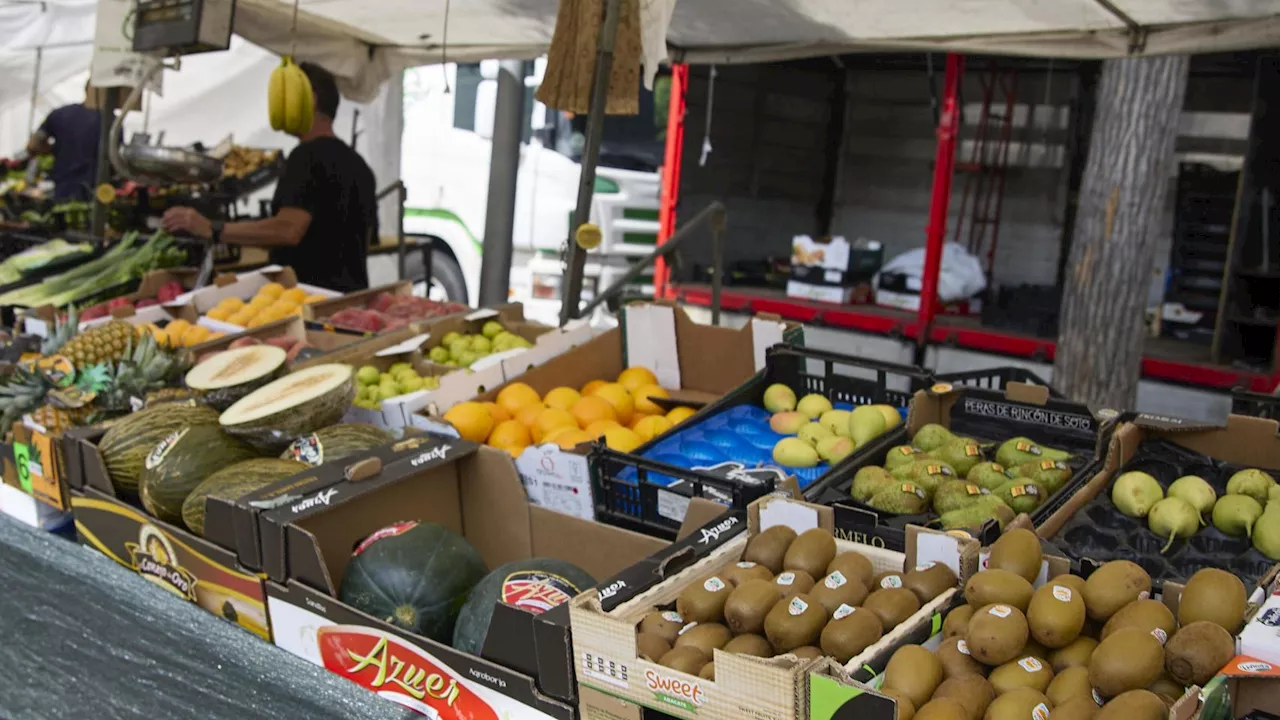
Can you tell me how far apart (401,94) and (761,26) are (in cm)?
515

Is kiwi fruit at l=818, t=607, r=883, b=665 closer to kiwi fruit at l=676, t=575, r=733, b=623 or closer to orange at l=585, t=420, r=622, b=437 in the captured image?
kiwi fruit at l=676, t=575, r=733, b=623

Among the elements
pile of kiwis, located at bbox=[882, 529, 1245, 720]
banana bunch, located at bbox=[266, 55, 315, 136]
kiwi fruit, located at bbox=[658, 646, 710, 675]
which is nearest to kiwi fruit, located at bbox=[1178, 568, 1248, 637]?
pile of kiwis, located at bbox=[882, 529, 1245, 720]

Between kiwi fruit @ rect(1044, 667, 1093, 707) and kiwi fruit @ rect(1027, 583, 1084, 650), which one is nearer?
kiwi fruit @ rect(1044, 667, 1093, 707)

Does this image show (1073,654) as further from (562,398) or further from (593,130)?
(593,130)

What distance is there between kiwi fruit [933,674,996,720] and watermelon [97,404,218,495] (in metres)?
2.16

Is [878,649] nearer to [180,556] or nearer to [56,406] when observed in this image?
[180,556]

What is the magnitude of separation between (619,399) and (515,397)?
0.36m

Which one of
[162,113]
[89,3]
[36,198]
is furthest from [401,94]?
[162,113]

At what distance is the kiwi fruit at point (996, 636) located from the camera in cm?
156

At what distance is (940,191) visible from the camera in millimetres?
7180

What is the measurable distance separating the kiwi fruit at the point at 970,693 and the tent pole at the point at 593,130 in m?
2.43

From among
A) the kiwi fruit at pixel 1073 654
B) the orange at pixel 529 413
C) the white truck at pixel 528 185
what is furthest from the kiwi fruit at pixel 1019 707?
the white truck at pixel 528 185

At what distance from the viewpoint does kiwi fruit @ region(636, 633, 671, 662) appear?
65.5 inches

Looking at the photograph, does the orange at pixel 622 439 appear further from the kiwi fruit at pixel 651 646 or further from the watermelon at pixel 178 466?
the kiwi fruit at pixel 651 646
